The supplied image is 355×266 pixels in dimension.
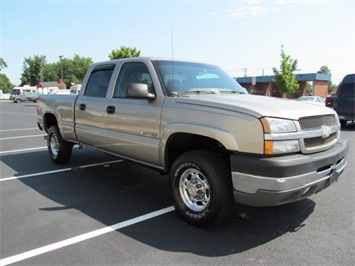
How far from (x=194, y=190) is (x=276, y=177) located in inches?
42.9

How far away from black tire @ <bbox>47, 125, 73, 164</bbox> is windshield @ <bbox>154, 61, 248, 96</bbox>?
331 centimetres

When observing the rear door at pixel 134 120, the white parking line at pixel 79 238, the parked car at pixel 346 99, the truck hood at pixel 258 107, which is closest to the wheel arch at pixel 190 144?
the rear door at pixel 134 120

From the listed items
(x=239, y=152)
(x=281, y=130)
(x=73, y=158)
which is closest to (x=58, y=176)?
(x=73, y=158)

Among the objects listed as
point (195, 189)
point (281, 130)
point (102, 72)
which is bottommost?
point (195, 189)

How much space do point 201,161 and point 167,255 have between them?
106cm

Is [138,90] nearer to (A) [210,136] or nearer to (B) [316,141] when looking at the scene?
(A) [210,136]

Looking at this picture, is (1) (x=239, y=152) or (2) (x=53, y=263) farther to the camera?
(1) (x=239, y=152)

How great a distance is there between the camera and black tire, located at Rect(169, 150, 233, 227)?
12.1 feet

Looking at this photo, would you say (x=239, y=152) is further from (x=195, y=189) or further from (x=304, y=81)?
(x=304, y=81)

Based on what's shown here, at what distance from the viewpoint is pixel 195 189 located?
3.99 metres

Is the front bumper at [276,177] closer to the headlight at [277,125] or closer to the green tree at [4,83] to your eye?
the headlight at [277,125]

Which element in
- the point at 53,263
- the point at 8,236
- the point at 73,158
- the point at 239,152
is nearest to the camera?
the point at 53,263

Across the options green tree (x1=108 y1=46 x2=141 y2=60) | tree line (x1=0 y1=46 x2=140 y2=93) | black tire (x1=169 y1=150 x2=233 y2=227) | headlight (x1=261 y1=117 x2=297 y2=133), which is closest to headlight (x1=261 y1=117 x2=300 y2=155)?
headlight (x1=261 y1=117 x2=297 y2=133)

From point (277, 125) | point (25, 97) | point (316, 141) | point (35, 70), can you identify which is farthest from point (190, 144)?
point (35, 70)
